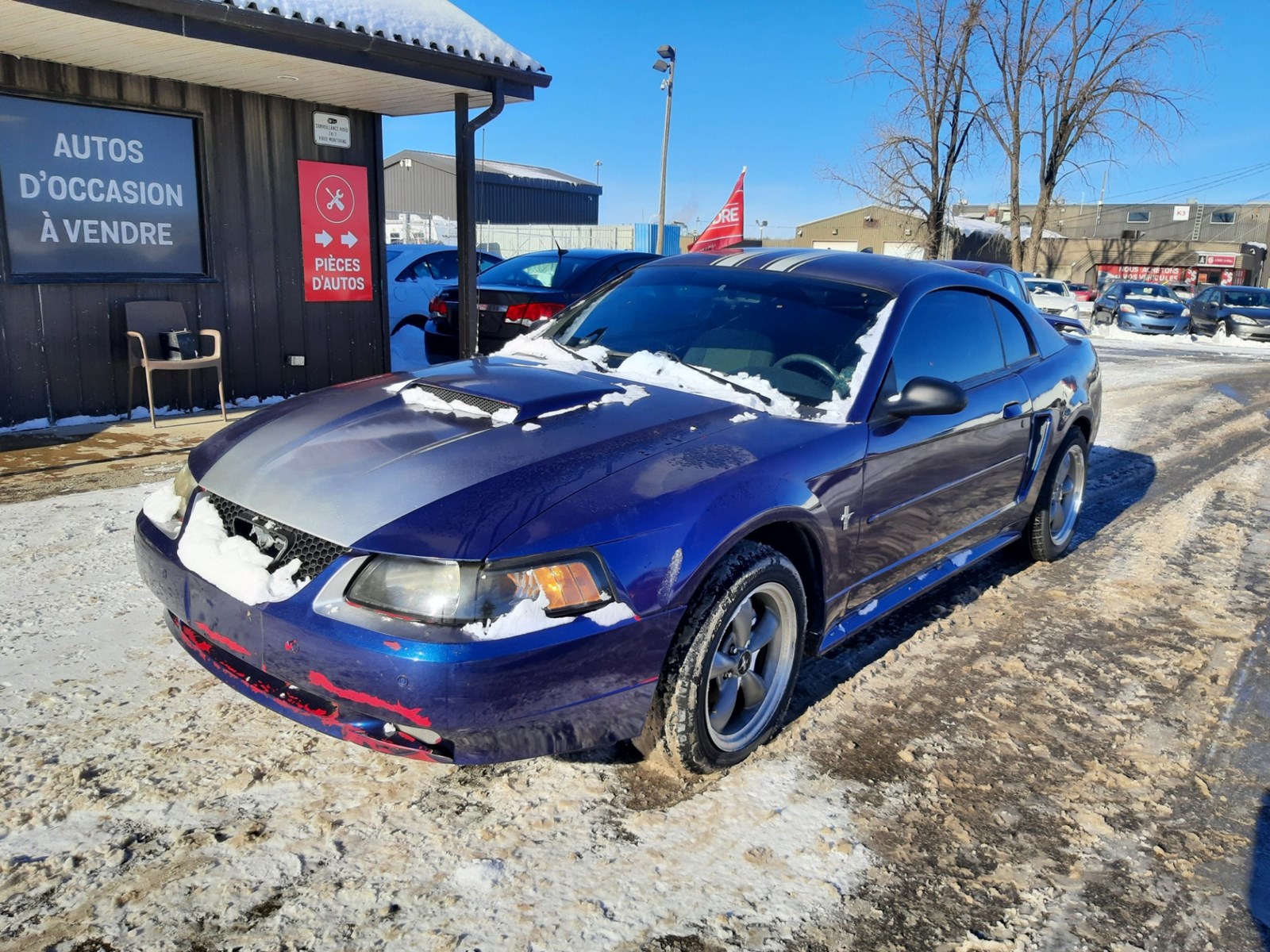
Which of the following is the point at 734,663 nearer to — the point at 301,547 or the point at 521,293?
the point at 301,547

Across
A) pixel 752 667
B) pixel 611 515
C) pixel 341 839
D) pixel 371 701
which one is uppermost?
pixel 611 515

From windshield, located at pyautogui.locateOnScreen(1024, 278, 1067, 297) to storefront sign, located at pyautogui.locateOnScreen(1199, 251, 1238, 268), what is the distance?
33.6 m

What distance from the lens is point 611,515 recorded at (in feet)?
7.76

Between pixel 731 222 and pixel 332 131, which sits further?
pixel 731 222

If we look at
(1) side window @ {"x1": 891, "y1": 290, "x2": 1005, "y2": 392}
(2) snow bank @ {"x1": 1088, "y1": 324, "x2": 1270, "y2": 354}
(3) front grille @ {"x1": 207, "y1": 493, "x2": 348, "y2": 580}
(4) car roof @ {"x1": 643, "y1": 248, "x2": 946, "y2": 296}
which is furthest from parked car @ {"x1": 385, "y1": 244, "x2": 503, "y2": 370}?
(2) snow bank @ {"x1": 1088, "y1": 324, "x2": 1270, "y2": 354}

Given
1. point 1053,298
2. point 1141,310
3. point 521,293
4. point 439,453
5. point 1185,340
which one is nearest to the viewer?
point 439,453

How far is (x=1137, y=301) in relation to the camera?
2397 cm

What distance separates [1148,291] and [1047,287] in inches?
102

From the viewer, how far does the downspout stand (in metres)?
8.05

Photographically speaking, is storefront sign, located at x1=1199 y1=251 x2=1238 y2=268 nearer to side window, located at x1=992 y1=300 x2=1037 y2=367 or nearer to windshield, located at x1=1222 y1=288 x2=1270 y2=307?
windshield, located at x1=1222 y1=288 x2=1270 y2=307

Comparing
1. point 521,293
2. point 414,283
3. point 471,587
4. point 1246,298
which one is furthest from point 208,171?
point 1246,298

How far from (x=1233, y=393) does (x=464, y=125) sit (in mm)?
10889

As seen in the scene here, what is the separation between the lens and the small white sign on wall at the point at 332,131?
27.2ft

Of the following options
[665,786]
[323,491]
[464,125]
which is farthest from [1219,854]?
[464,125]
